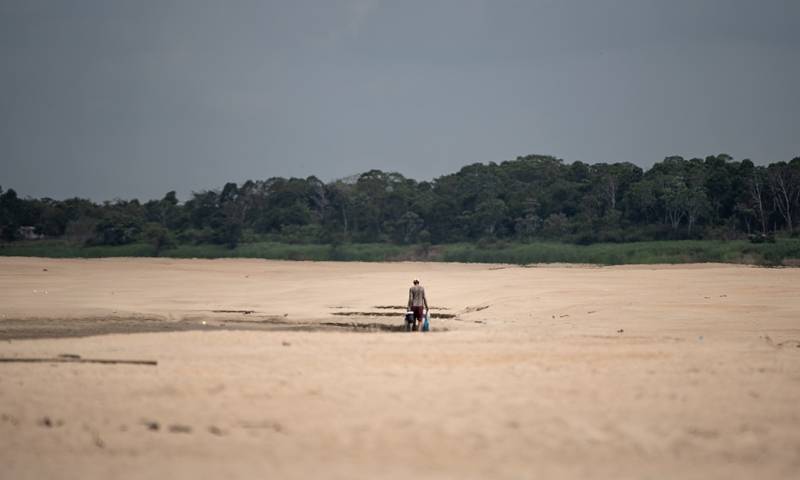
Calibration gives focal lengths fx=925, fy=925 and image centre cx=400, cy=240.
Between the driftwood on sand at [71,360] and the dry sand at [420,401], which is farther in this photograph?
the driftwood on sand at [71,360]

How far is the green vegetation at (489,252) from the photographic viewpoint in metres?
44.5

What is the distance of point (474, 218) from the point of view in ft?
222

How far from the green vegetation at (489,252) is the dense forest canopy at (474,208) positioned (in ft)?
7.41

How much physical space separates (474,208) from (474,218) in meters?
3.49

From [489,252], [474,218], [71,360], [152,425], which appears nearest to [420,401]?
[152,425]

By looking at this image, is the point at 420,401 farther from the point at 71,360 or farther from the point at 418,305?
the point at 418,305

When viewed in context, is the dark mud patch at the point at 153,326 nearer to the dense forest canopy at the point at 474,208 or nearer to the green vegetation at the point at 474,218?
the green vegetation at the point at 474,218

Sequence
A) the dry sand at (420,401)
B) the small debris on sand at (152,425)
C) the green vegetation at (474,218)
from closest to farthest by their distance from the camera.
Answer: the dry sand at (420,401)
the small debris on sand at (152,425)
the green vegetation at (474,218)

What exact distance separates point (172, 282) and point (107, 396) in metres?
26.8

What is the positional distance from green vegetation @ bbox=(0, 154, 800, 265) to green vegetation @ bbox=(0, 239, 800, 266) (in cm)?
11

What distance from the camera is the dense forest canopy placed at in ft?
185

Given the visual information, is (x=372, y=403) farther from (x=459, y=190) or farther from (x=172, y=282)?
(x=459, y=190)

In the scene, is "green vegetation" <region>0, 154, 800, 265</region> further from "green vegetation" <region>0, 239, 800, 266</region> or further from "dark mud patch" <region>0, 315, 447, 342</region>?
"dark mud patch" <region>0, 315, 447, 342</region>

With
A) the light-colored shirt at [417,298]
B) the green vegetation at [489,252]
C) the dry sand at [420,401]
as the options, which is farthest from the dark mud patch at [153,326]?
the green vegetation at [489,252]
